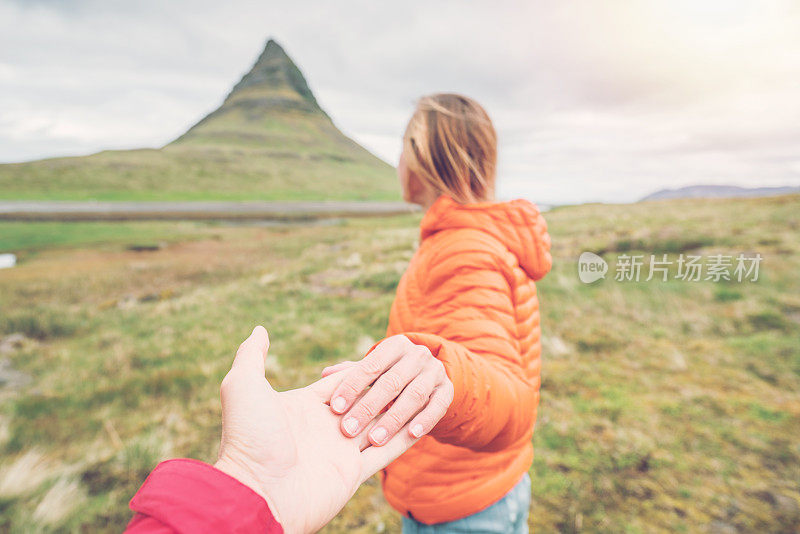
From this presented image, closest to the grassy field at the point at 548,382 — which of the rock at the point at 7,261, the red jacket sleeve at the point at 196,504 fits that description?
the red jacket sleeve at the point at 196,504

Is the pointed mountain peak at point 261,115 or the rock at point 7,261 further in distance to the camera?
the pointed mountain peak at point 261,115

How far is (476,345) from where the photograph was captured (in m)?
1.43

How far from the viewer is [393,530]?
297 centimetres

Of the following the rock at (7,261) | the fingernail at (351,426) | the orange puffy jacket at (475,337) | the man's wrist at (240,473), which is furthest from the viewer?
the rock at (7,261)

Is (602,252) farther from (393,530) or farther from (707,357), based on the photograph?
(393,530)

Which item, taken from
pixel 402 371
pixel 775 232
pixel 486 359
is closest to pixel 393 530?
pixel 486 359

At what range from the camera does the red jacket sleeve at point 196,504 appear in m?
0.71

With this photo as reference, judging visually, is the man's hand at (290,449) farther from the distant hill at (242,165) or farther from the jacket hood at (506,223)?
the distant hill at (242,165)

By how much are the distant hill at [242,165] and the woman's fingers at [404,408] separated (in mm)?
65116

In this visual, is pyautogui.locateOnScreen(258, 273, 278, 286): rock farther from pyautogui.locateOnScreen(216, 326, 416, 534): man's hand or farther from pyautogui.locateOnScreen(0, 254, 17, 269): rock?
pyautogui.locateOnScreen(0, 254, 17, 269): rock

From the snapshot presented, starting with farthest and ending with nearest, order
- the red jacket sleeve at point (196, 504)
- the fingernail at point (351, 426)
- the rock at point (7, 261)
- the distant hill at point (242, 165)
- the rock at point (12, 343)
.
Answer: the distant hill at point (242, 165) → the rock at point (7, 261) → the rock at point (12, 343) → the fingernail at point (351, 426) → the red jacket sleeve at point (196, 504)

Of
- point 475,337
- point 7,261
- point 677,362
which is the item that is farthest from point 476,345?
point 7,261

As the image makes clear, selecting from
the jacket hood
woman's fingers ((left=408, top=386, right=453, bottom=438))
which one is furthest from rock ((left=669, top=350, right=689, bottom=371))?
woman's fingers ((left=408, top=386, right=453, bottom=438))

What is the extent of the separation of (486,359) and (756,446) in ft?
13.3
